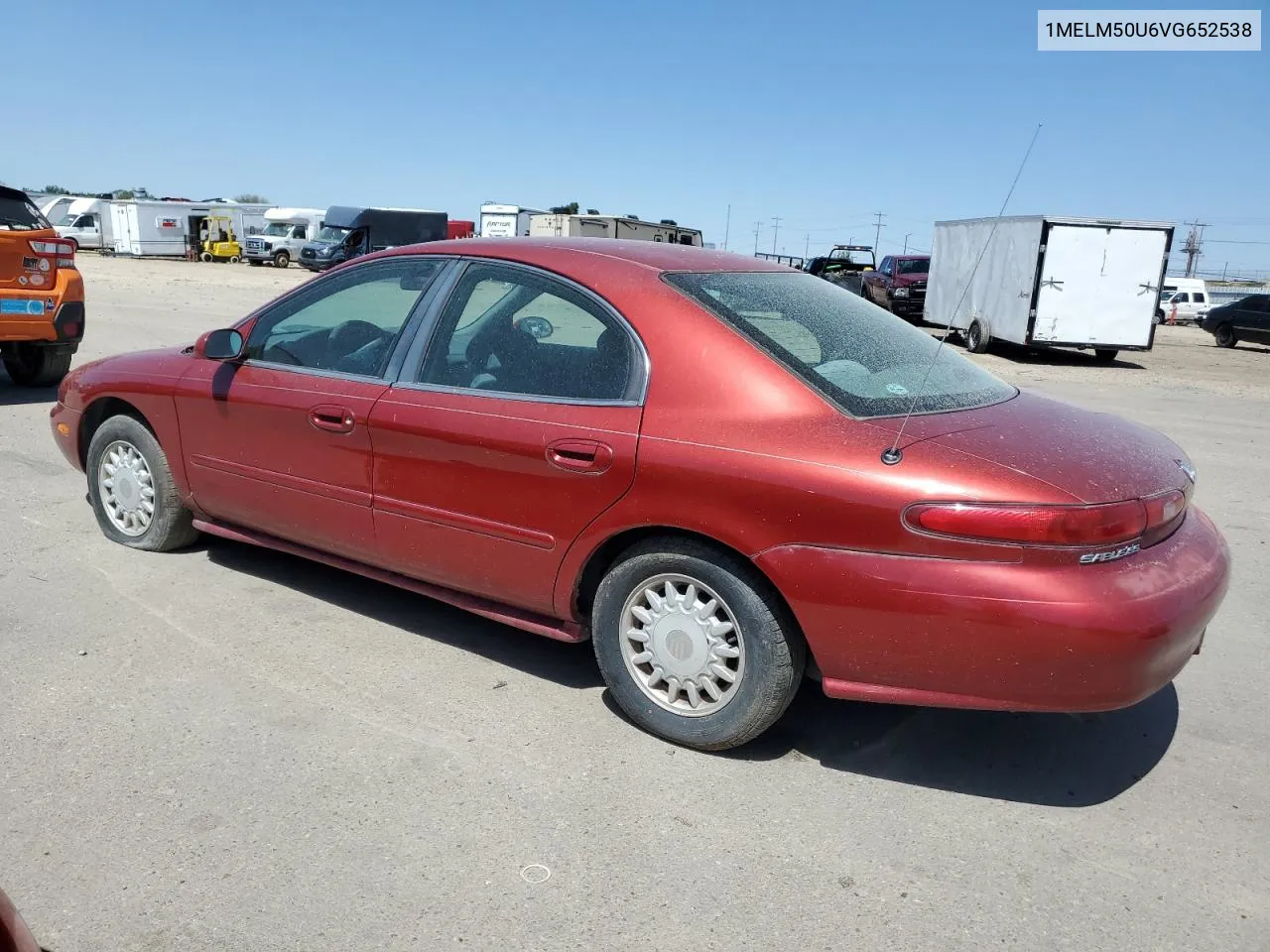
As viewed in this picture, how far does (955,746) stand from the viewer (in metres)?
3.46

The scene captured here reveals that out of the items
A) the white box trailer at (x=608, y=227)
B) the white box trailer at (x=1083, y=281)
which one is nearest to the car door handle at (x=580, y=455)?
the white box trailer at (x=1083, y=281)

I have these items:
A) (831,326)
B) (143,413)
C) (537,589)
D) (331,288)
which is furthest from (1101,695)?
(143,413)

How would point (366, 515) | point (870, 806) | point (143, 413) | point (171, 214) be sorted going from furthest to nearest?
1. point (171, 214)
2. point (143, 413)
3. point (366, 515)
4. point (870, 806)

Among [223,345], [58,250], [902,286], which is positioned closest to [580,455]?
[223,345]

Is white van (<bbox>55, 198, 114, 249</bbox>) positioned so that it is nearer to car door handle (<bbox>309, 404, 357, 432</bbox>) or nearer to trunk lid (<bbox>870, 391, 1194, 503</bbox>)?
car door handle (<bbox>309, 404, 357, 432</bbox>)

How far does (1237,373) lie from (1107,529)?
725 inches

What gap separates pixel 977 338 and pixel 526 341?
58.1 ft

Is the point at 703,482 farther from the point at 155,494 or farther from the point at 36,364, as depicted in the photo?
Answer: the point at 36,364

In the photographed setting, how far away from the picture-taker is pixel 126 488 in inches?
195

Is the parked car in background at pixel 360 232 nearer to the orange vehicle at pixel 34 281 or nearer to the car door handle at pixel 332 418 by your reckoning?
the orange vehicle at pixel 34 281

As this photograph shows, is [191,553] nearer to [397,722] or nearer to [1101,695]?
[397,722]

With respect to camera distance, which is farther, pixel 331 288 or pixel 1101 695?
pixel 331 288

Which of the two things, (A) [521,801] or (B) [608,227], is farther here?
(B) [608,227]

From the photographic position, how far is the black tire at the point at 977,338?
1960 cm
